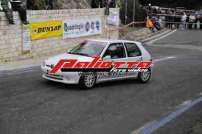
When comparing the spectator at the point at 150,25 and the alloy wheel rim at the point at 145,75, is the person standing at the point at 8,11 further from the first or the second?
the spectator at the point at 150,25

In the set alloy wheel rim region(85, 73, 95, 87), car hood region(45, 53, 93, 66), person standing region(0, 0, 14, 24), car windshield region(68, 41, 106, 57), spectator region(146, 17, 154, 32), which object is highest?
person standing region(0, 0, 14, 24)

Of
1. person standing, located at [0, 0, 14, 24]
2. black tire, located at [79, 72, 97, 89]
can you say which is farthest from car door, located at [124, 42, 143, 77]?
person standing, located at [0, 0, 14, 24]

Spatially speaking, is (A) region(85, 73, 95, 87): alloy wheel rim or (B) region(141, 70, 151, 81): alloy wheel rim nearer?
(A) region(85, 73, 95, 87): alloy wheel rim

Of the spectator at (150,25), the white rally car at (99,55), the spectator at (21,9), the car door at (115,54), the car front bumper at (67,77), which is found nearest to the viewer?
the car front bumper at (67,77)

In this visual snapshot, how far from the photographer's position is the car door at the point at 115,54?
591 inches

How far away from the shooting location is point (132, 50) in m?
16.1

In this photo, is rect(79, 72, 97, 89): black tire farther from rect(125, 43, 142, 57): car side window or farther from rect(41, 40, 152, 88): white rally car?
rect(125, 43, 142, 57): car side window

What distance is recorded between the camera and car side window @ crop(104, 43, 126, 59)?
49.7 feet

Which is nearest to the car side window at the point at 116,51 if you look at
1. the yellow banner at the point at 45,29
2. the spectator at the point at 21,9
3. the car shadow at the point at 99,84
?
the car shadow at the point at 99,84

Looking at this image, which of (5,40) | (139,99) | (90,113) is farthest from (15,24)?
(90,113)

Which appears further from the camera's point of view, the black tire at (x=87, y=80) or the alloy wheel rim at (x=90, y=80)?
the alloy wheel rim at (x=90, y=80)

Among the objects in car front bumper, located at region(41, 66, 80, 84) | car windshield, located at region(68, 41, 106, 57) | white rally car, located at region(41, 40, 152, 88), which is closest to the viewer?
car front bumper, located at region(41, 66, 80, 84)

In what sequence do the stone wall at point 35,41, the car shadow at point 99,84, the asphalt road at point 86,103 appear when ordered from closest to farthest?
the asphalt road at point 86,103
the car shadow at point 99,84
the stone wall at point 35,41

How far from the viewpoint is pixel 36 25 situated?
23094 millimetres
